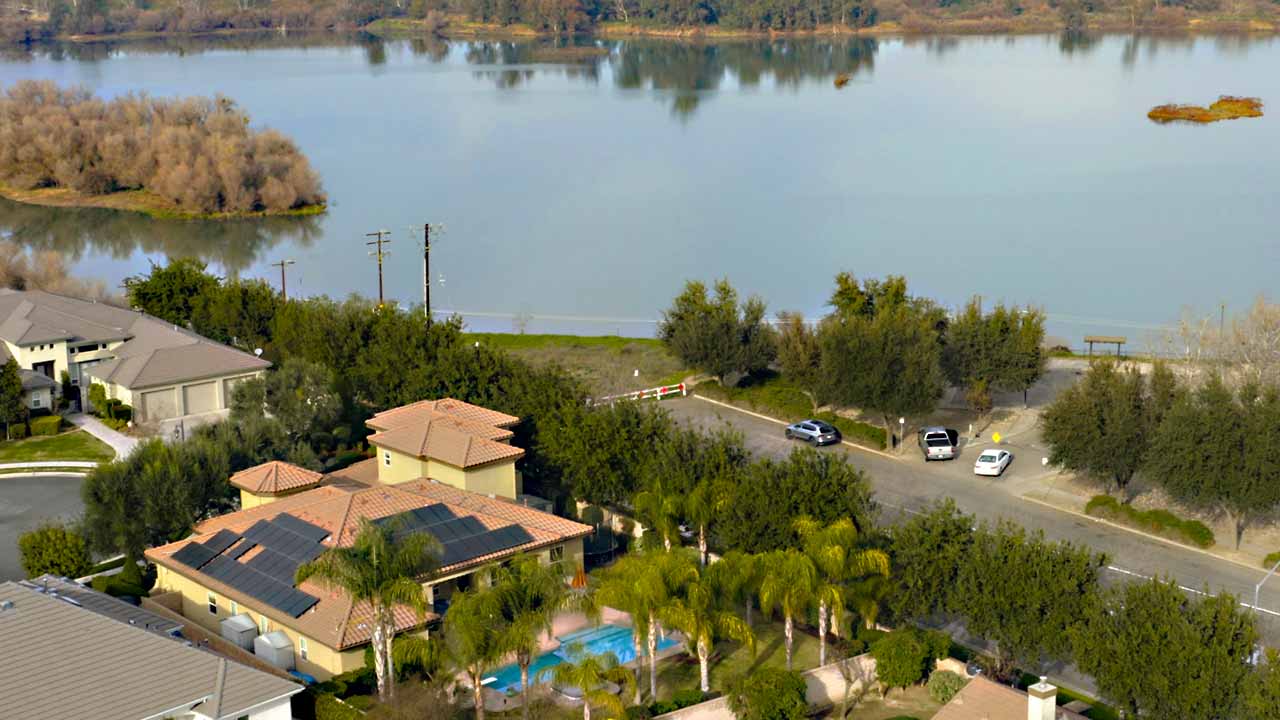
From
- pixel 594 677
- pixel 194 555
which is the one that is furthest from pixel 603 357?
pixel 594 677

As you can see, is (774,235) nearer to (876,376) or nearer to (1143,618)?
(876,376)

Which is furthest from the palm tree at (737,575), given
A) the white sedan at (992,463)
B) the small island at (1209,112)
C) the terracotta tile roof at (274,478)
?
the small island at (1209,112)

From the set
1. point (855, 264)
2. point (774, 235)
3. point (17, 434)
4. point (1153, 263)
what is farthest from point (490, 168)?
point (17, 434)

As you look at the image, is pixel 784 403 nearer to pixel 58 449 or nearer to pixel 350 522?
pixel 350 522

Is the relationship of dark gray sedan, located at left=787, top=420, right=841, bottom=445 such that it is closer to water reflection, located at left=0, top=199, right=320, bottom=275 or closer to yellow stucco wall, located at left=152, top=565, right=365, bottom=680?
yellow stucco wall, located at left=152, top=565, right=365, bottom=680

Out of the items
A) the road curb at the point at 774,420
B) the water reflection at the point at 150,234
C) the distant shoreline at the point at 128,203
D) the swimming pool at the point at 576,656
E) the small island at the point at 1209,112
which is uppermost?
the small island at the point at 1209,112

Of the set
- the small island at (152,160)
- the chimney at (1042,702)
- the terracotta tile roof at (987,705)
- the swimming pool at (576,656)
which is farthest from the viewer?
the small island at (152,160)

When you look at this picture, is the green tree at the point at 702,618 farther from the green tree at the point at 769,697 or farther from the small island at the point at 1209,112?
the small island at the point at 1209,112

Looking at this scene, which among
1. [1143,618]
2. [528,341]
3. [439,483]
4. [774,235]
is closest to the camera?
[1143,618]
